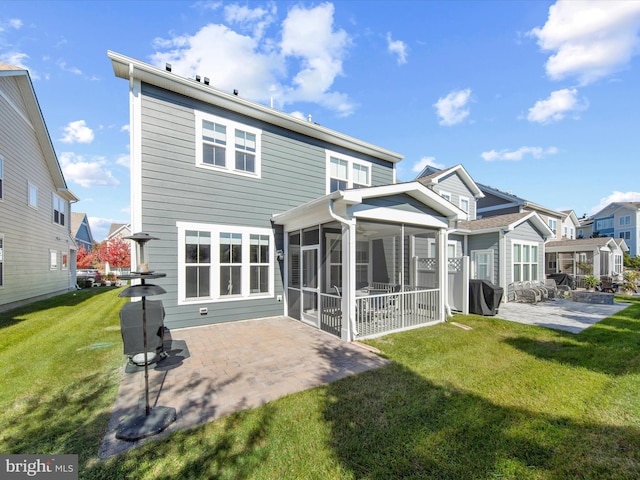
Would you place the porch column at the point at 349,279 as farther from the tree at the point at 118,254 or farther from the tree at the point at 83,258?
the tree at the point at 83,258

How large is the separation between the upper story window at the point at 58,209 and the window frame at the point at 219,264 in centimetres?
1361

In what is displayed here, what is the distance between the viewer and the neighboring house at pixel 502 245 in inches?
460

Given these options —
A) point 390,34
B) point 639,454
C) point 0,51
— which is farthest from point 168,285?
point 0,51

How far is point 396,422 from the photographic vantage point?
122 inches

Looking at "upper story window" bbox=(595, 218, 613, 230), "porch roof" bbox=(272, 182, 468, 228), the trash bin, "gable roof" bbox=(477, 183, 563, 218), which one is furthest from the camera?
"upper story window" bbox=(595, 218, 613, 230)

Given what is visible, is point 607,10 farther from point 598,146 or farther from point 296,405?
point 296,405

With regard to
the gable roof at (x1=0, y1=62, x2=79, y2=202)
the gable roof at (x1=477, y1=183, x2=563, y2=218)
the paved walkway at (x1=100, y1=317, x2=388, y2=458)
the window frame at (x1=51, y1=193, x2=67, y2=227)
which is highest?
the gable roof at (x1=0, y1=62, x2=79, y2=202)

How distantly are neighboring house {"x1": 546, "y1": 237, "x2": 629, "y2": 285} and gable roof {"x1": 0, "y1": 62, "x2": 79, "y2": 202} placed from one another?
29.5 m

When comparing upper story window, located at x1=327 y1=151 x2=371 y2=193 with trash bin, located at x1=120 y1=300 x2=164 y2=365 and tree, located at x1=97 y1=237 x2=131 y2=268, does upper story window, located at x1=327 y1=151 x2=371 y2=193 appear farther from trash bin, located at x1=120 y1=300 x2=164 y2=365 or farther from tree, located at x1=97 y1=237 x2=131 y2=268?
tree, located at x1=97 y1=237 x2=131 y2=268

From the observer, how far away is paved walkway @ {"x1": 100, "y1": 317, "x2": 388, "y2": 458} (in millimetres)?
3373

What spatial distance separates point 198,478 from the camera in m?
2.28

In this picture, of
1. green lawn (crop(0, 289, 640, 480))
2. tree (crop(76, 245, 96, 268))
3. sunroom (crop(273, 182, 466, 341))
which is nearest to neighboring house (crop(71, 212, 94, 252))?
tree (crop(76, 245, 96, 268))

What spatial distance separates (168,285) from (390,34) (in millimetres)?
10398

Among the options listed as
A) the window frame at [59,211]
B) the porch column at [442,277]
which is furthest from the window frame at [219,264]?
the window frame at [59,211]
